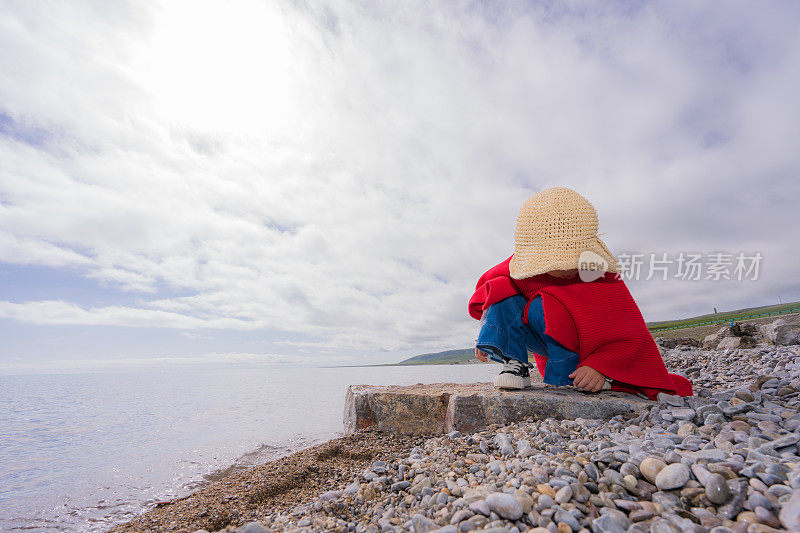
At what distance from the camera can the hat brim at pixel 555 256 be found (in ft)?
9.50

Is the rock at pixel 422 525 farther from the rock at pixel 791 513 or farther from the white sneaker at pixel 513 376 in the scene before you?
the white sneaker at pixel 513 376

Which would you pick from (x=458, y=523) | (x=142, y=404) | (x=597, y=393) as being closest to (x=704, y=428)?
(x=597, y=393)

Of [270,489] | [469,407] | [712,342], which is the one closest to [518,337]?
[469,407]

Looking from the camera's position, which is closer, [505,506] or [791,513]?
[791,513]

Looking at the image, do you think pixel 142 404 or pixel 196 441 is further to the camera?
pixel 142 404

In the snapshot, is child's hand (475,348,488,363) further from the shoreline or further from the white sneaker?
the shoreline

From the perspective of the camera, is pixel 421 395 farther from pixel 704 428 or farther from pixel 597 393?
pixel 704 428

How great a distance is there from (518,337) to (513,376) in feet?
1.50

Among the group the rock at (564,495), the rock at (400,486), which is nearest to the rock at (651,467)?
the rock at (564,495)

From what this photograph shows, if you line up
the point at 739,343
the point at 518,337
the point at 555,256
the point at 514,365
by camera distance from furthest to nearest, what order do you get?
the point at 739,343 < the point at 514,365 < the point at 518,337 < the point at 555,256

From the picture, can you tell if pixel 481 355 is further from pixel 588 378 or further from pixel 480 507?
pixel 480 507

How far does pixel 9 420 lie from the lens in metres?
9.22

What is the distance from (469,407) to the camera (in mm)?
3631

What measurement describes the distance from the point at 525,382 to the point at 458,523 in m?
2.39
